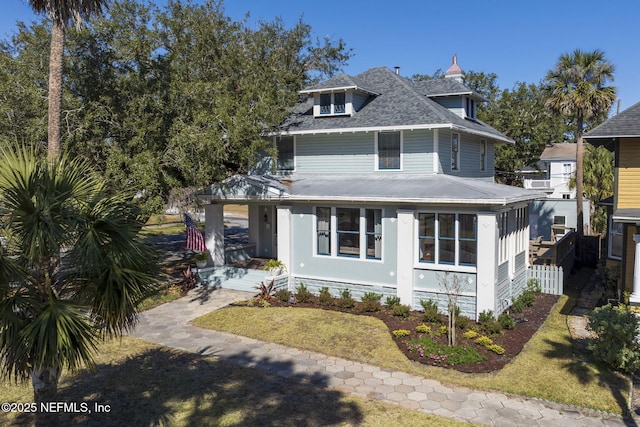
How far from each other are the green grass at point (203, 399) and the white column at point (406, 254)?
6304mm

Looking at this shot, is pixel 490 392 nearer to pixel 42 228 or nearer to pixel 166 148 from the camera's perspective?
pixel 42 228

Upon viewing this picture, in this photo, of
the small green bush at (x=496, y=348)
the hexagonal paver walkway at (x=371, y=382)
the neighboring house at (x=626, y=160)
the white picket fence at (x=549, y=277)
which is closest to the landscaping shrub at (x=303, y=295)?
the hexagonal paver walkway at (x=371, y=382)

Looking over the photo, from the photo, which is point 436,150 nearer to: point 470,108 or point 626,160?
point 626,160

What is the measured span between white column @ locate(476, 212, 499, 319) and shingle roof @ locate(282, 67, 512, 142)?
421 cm

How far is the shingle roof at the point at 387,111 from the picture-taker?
1834cm

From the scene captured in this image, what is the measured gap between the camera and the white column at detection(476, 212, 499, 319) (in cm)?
1467

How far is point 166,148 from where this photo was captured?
55.1 feet

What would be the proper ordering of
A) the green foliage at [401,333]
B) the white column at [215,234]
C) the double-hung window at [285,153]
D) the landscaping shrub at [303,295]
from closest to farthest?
1. the green foliage at [401,333]
2. the landscaping shrub at [303,295]
3. the white column at [215,234]
4. the double-hung window at [285,153]

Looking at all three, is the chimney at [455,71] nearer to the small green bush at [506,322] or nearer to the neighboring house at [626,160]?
the neighboring house at [626,160]

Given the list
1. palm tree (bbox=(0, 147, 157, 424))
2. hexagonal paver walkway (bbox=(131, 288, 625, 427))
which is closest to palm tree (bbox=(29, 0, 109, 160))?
hexagonal paver walkway (bbox=(131, 288, 625, 427))

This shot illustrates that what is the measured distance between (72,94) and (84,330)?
12.8 m

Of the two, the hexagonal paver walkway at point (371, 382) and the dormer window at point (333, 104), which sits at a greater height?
the dormer window at point (333, 104)

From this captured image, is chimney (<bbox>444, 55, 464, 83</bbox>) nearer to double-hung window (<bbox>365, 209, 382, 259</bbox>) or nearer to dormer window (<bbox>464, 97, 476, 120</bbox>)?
dormer window (<bbox>464, 97, 476, 120</bbox>)

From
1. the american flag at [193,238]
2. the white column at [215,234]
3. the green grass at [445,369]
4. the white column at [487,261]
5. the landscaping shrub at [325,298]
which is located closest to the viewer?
the green grass at [445,369]
